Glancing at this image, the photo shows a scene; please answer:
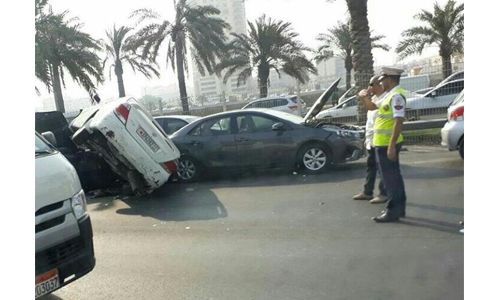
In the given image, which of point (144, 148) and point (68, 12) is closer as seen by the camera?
point (68, 12)

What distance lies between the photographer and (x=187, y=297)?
10.9 ft

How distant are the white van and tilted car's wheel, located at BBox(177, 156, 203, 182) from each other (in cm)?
421

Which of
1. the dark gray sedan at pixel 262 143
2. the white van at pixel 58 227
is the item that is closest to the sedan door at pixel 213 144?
the dark gray sedan at pixel 262 143

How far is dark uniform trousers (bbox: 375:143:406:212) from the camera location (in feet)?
14.4

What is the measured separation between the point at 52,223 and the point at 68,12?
8.28 ft

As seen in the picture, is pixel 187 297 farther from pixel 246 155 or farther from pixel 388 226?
pixel 246 155

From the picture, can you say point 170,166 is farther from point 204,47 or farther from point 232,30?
point 204,47

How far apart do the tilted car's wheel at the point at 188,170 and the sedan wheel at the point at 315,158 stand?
1724 millimetres

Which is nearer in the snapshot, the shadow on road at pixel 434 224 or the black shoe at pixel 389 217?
the shadow on road at pixel 434 224

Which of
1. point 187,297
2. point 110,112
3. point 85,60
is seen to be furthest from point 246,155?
point 187,297

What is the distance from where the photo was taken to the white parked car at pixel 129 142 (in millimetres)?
5949

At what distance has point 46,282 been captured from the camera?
2861mm

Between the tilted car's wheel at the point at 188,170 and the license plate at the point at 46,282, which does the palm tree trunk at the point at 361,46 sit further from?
the license plate at the point at 46,282

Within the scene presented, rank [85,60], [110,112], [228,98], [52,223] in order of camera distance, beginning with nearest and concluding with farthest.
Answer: [52,223]
[110,112]
[85,60]
[228,98]
